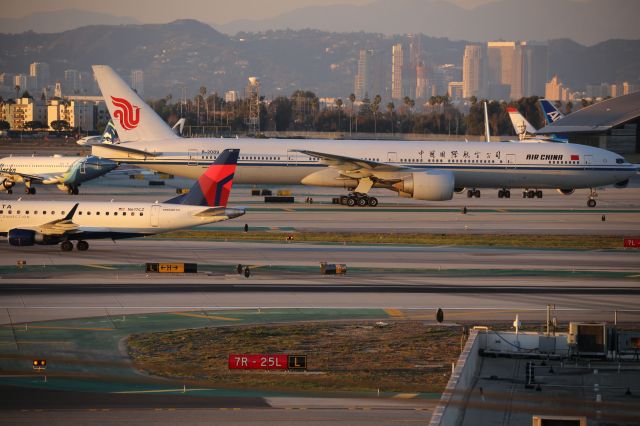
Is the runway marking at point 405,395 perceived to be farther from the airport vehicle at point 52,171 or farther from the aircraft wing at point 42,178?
the aircraft wing at point 42,178

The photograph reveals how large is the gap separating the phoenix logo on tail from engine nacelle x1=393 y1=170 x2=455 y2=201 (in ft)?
69.5

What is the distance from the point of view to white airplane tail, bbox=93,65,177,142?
260 ft

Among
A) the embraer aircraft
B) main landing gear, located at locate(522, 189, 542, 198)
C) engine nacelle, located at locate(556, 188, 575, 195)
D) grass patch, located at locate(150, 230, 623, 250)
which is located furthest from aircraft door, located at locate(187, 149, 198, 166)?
main landing gear, located at locate(522, 189, 542, 198)

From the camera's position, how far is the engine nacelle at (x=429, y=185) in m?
76.6

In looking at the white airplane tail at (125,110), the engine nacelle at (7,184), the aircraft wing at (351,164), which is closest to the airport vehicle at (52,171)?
the engine nacelle at (7,184)

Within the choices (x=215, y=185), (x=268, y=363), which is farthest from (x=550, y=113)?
(x=268, y=363)

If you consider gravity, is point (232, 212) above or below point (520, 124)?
below

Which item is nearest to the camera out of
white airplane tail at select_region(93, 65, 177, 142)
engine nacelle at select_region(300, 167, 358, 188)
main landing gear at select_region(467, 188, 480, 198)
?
engine nacelle at select_region(300, 167, 358, 188)

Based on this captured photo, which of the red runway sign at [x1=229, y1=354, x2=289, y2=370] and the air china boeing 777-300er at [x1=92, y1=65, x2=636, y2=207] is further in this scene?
the air china boeing 777-300er at [x1=92, y1=65, x2=636, y2=207]

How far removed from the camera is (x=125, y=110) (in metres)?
79.5

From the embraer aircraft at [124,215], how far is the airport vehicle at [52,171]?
3660 cm

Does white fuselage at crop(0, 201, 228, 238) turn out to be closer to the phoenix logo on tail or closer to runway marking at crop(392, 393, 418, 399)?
runway marking at crop(392, 393, 418, 399)

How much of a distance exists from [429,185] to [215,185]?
2817 cm

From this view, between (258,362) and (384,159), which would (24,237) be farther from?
(384,159)
